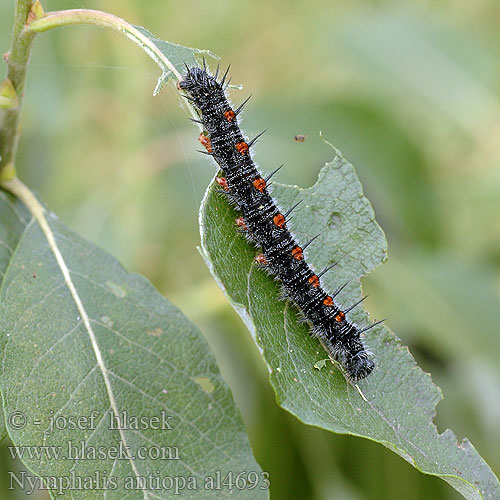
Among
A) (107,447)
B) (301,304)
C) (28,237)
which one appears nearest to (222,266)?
(301,304)

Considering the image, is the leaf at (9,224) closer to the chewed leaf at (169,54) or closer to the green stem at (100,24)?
the green stem at (100,24)

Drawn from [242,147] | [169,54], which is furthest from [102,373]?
[169,54]

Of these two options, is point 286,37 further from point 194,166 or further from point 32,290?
point 32,290

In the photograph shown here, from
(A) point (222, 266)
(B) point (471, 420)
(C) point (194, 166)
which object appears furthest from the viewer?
(C) point (194, 166)

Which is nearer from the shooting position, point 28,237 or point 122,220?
point 28,237

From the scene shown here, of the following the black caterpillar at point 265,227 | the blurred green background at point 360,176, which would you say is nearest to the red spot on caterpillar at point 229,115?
the black caterpillar at point 265,227

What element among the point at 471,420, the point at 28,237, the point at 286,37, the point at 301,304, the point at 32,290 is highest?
the point at 286,37
